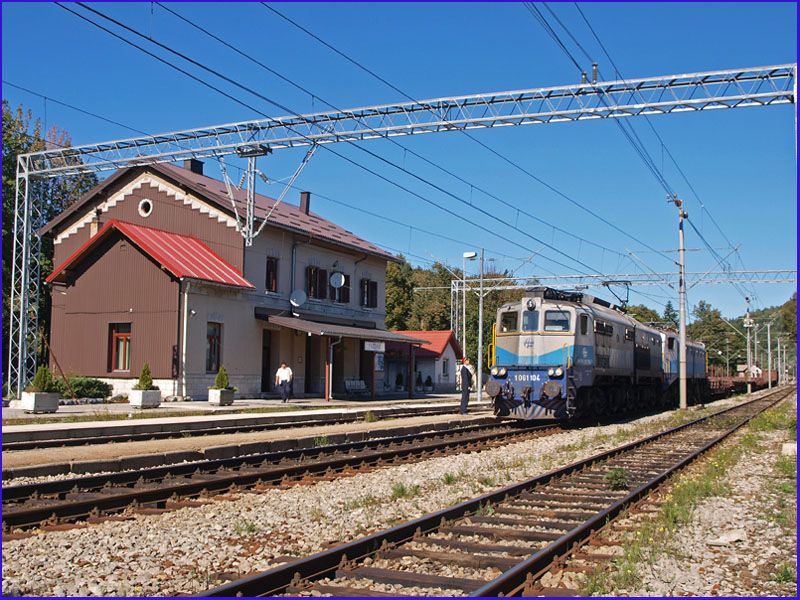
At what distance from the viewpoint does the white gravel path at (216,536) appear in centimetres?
659

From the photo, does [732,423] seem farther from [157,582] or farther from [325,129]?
[157,582]

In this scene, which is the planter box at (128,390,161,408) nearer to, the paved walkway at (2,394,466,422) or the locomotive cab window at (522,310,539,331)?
the paved walkway at (2,394,466,422)

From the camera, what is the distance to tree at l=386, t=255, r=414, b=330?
2778 inches

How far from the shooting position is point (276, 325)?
34.4 metres

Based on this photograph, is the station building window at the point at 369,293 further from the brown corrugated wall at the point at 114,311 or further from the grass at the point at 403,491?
the grass at the point at 403,491

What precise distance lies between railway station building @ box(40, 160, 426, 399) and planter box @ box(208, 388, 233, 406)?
1.88m

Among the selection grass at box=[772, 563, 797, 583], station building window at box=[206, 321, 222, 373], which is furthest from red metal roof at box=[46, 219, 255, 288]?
grass at box=[772, 563, 797, 583]

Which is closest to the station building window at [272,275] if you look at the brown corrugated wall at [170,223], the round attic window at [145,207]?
the brown corrugated wall at [170,223]

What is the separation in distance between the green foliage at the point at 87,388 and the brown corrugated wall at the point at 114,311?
88 centimetres

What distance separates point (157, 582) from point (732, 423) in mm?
23036

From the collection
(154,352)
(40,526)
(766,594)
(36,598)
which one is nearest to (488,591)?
(766,594)

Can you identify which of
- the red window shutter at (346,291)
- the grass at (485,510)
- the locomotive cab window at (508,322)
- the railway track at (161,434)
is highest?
the red window shutter at (346,291)

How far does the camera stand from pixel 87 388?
29484mm

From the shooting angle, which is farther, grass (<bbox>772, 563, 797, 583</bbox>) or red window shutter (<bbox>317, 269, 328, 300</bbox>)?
red window shutter (<bbox>317, 269, 328, 300</bbox>)
